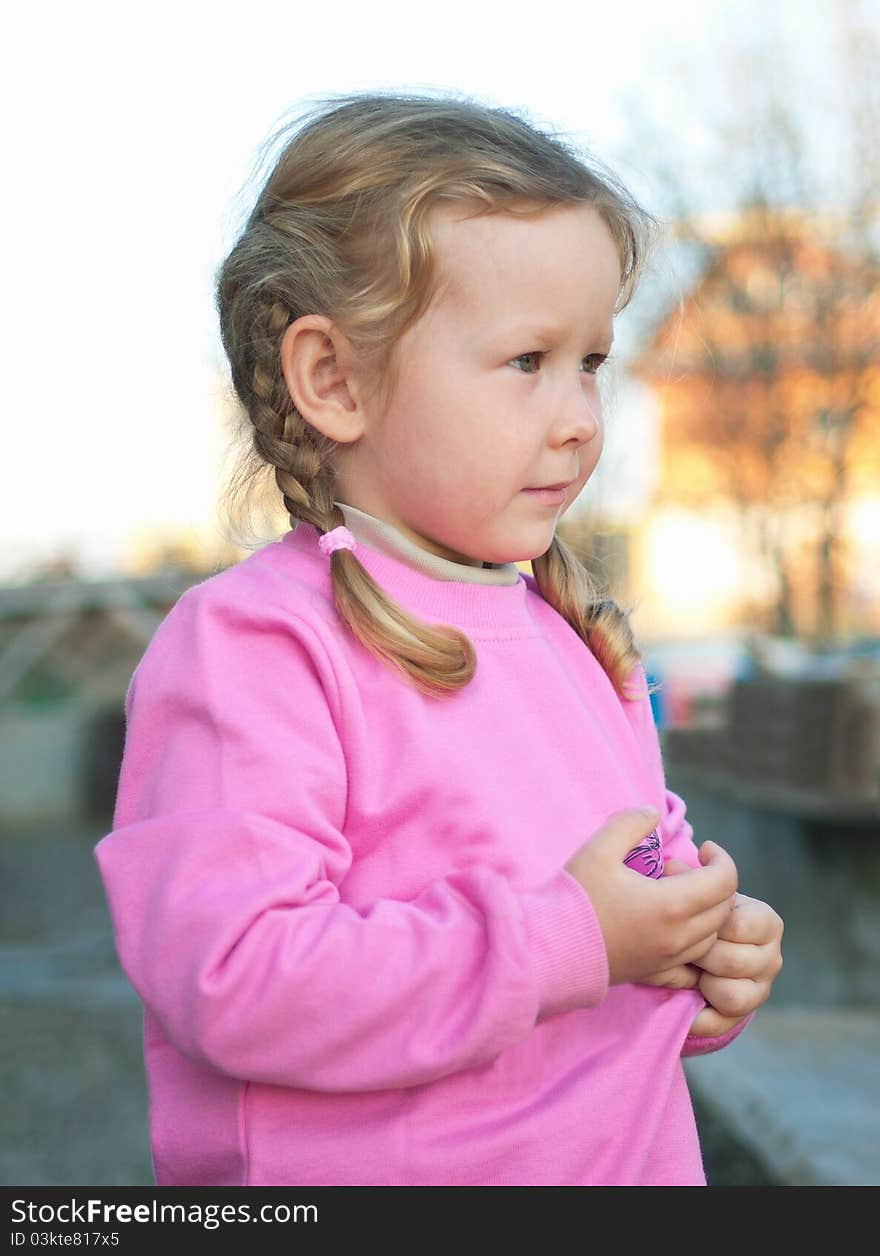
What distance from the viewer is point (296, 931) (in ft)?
4.37

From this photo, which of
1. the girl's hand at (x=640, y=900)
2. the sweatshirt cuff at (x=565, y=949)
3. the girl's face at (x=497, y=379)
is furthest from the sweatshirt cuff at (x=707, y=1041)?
the girl's face at (x=497, y=379)

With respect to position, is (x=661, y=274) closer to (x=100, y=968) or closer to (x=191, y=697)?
(x=191, y=697)

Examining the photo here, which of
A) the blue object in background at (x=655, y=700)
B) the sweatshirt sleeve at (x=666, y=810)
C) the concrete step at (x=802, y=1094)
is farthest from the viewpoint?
the concrete step at (x=802, y=1094)

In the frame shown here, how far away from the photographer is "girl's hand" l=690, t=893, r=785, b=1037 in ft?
5.22

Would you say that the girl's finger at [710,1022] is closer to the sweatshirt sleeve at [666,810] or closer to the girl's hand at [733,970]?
the girl's hand at [733,970]

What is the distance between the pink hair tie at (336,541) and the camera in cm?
161

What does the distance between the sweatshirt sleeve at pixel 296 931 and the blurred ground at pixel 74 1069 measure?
1.87m

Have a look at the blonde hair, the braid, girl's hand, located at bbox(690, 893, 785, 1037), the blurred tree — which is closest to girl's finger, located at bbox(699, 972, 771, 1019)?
girl's hand, located at bbox(690, 893, 785, 1037)

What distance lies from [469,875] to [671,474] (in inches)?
970

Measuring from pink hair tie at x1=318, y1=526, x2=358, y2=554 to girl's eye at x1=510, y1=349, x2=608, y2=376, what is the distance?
0.82ft

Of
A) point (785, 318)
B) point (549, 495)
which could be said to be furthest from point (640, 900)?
point (785, 318)

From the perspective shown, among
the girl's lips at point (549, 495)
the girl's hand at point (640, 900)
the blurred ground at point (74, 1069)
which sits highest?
the girl's lips at point (549, 495)

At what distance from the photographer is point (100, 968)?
17.4ft

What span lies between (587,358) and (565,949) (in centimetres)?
64
